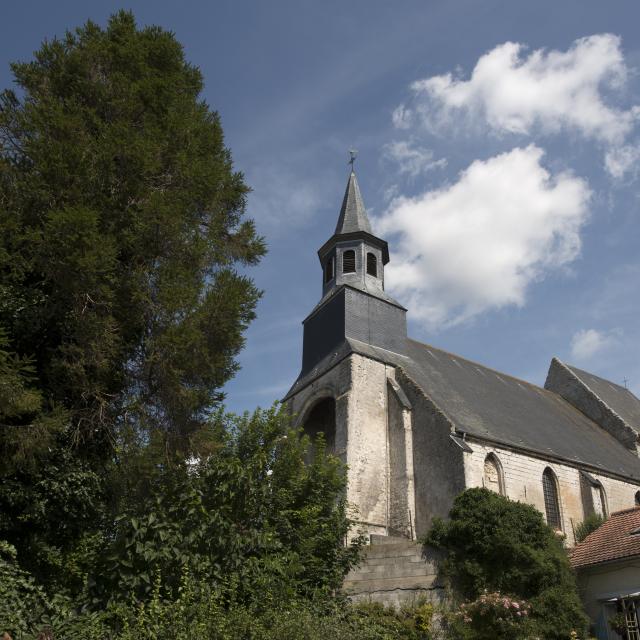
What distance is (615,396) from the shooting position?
29.4 metres

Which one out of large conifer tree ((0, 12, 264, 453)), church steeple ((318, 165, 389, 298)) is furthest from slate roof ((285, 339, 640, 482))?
large conifer tree ((0, 12, 264, 453))

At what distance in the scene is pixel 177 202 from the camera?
35.4 ft

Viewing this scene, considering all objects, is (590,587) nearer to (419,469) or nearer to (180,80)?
(419,469)

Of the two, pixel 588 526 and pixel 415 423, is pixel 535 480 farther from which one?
pixel 415 423

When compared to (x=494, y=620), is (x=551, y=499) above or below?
above

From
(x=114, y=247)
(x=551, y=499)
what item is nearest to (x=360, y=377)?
(x=551, y=499)

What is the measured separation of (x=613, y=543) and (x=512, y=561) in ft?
7.55

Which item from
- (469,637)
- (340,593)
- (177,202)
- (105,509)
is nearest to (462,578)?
(469,637)

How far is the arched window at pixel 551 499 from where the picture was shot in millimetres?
19109

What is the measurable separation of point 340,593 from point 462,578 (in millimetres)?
2514

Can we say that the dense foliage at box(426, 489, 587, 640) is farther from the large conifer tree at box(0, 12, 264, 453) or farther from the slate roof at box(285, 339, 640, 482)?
the large conifer tree at box(0, 12, 264, 453)

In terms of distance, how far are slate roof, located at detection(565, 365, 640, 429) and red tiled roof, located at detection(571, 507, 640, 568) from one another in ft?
41.7

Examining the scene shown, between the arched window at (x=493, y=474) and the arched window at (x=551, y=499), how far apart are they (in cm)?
188

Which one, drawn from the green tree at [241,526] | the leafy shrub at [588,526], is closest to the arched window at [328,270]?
the green tree at [241,526]
